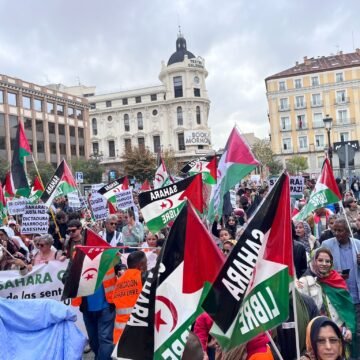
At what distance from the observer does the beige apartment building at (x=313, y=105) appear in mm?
65500

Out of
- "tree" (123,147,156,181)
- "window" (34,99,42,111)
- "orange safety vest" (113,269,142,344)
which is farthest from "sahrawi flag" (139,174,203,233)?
"window" (34,99,42,111)

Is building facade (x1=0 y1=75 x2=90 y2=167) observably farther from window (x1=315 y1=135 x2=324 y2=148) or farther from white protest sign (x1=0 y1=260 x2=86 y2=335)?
white protest sign (x1=0 y1=260 x2=86 y2=335)

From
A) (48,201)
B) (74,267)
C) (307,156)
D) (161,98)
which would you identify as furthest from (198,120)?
(74,267)

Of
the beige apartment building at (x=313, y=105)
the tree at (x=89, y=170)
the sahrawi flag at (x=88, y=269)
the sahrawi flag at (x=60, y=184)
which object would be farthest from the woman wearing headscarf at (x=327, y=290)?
the beige apartment building at (x=313, y=105)

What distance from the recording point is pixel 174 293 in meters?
3.33

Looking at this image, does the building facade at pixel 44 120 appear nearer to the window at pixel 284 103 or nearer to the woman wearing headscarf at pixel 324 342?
the window at pixel 284 103

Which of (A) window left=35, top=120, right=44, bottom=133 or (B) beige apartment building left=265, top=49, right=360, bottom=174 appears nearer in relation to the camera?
A: (A) window left=35, top=120, right=44, bottom=133

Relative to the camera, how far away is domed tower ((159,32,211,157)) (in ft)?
229

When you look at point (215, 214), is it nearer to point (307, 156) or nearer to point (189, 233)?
point (189, 233)

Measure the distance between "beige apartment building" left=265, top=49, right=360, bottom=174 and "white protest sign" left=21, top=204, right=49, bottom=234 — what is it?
196 feet

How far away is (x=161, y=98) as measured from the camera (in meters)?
72.8

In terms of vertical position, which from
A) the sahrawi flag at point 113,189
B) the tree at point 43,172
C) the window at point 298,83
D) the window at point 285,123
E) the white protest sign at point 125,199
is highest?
the window at point 298,83

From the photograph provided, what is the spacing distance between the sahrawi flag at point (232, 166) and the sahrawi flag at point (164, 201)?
0.33m

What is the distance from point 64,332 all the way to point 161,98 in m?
69.4
